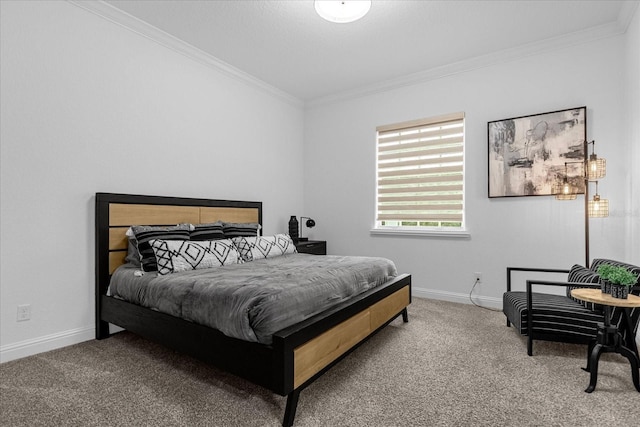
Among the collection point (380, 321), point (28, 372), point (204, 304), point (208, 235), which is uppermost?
point (208, 235)

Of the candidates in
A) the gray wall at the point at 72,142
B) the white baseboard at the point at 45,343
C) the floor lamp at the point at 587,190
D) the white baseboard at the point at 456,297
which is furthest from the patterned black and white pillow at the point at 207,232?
the floor lamp at the point at 587,190

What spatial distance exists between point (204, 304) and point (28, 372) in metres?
1.37

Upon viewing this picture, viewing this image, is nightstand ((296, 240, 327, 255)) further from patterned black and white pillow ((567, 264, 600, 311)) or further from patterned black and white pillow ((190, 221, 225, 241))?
patterned black and white pillow ((567, 264, 600, 311))

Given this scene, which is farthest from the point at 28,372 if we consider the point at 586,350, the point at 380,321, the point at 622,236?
the point at 622,236

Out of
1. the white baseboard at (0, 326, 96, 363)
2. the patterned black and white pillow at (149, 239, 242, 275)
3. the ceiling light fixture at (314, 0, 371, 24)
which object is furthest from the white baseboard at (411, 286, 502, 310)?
the white baseboard at (0, 326, 96, 363)

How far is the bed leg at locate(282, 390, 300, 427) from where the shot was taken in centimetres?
162

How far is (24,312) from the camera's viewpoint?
2443 mm

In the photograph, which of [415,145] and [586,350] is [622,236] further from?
[415,145]

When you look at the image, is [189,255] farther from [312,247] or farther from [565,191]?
[565,191]

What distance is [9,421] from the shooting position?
5.45 ft

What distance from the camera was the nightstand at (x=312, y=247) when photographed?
4.29 metres

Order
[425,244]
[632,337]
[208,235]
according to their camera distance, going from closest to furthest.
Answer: [632,337] → [208,235] → [425,244]

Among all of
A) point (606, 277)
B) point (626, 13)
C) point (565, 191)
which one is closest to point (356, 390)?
point (606, 277)

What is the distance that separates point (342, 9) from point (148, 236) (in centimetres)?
245
